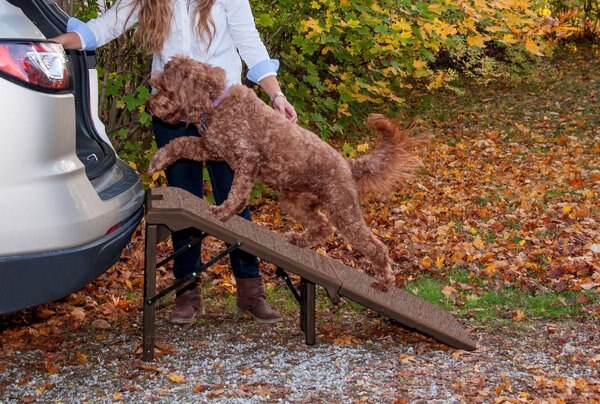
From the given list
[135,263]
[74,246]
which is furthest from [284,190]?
[135,263]

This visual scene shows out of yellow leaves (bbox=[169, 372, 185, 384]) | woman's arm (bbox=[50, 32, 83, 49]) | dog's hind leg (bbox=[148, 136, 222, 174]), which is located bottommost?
yellow leaves (bbox=[169, 372, 185, 384])

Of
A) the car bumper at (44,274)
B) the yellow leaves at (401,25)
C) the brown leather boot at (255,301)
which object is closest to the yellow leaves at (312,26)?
the yellow leaves at (401,25)

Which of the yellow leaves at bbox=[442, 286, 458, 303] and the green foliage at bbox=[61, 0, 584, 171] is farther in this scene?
the green foliage at bbox=[61, 0, 584, 171]

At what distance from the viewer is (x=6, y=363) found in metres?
4.52

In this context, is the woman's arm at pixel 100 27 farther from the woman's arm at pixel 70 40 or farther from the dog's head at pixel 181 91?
the dog's head at pixel 181 91

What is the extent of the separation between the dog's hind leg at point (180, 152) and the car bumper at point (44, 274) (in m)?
0.76

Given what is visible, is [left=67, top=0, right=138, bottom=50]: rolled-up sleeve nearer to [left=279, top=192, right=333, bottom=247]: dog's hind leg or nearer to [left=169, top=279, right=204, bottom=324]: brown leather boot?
[left=279, top=192, right=333, bottom=247]: dog's hind leg

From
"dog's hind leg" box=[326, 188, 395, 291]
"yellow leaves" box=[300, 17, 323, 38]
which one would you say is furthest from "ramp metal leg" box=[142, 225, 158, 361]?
"yellow leaves" box=[300, 17, 323, 38]

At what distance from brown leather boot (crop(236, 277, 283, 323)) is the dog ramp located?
1.51 feet

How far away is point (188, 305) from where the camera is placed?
519cm

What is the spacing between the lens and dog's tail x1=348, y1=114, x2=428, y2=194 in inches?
178

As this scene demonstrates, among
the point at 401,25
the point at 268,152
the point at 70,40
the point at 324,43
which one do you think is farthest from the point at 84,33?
the point at 401,25

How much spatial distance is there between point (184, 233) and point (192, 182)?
1.11 ft

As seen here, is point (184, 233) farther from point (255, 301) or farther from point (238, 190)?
point (238, 190)
